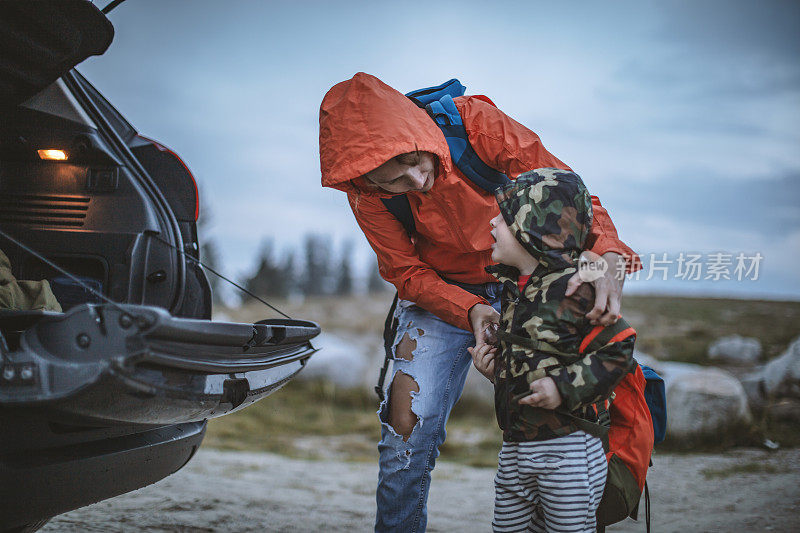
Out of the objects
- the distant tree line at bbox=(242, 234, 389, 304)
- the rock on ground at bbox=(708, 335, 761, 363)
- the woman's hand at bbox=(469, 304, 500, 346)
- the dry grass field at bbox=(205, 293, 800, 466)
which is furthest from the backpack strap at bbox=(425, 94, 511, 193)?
the distant tree line at bbox=(242, 234, 389, 304)

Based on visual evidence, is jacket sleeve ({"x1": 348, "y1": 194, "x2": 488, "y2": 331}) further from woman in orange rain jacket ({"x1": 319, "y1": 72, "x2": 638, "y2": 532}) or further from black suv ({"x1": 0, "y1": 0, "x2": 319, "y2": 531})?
black suv ({"x1": 0, "y1": 0, "x2": 319, "y2": 531})

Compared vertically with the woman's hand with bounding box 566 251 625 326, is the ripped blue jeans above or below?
below

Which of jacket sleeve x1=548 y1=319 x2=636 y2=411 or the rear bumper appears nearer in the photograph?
the rear bumper

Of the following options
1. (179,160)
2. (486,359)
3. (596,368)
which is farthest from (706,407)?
(179,160)

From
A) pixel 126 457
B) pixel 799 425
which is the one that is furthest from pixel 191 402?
pixel 799 425

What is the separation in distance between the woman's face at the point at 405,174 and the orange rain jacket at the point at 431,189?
0.21ft

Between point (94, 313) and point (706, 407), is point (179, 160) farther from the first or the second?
point (706, 407)

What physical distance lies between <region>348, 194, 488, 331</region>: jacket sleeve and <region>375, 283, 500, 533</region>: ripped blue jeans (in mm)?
107

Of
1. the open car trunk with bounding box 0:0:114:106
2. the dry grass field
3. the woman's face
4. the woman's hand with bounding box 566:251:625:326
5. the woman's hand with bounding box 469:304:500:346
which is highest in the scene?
the open car trunk with bounding box 0:0:114:106

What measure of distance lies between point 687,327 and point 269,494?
7914 mm

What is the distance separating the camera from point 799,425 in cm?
598

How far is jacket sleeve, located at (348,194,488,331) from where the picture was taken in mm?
2771

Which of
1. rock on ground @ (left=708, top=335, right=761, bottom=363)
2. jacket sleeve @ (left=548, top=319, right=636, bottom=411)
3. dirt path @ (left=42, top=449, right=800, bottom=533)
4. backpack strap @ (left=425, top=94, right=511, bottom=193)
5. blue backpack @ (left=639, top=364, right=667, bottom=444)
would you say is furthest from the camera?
rock on ground @ (left=708, top=335, right=761, bottom=363)

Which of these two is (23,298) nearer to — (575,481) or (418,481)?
(418,481)
